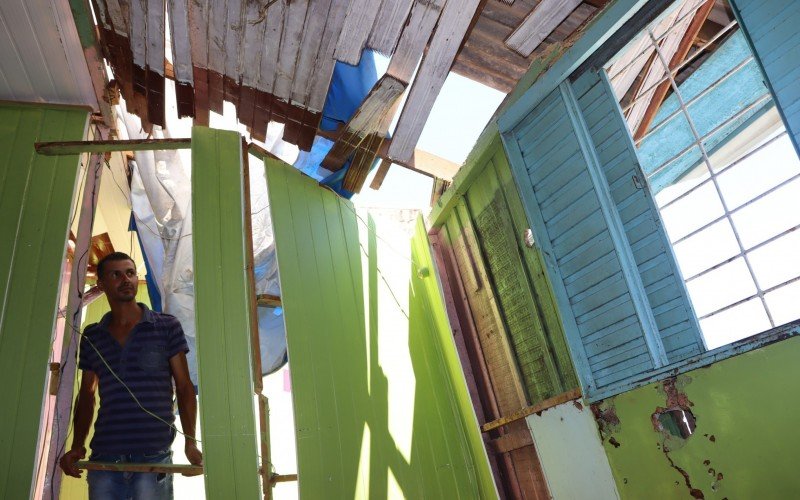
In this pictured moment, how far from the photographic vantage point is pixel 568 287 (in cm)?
366

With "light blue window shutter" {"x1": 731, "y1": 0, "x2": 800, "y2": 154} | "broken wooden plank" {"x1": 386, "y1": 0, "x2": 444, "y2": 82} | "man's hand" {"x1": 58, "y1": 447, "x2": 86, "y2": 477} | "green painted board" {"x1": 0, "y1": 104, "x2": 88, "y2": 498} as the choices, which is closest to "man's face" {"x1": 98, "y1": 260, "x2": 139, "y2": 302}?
"green painted board" {"x1": 0, "y1": 104, "x2": 88, "y2": 498}

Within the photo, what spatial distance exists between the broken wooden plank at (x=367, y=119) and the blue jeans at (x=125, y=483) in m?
2.33

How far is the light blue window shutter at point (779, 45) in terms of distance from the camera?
252cm

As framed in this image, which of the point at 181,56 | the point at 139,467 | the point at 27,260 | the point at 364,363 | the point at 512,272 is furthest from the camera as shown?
the point at 512,272

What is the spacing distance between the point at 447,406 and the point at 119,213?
305 centimetres

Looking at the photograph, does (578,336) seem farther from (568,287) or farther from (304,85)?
(304,85)

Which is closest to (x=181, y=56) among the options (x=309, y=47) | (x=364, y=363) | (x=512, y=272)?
(x=309, y=47)

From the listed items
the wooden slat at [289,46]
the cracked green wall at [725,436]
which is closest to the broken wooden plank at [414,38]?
the wooden slat at [289,46]

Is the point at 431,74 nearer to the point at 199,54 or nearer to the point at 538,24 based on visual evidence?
the point at 538,24

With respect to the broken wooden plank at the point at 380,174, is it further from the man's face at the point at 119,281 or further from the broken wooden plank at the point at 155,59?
the man's face at the point at 119,281

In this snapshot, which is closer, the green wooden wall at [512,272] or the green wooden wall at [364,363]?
the green wooden wall at [364,363]

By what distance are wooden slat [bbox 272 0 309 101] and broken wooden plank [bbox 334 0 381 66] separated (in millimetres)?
256

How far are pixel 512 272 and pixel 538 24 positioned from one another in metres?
1.76

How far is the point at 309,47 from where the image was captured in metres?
3.70
